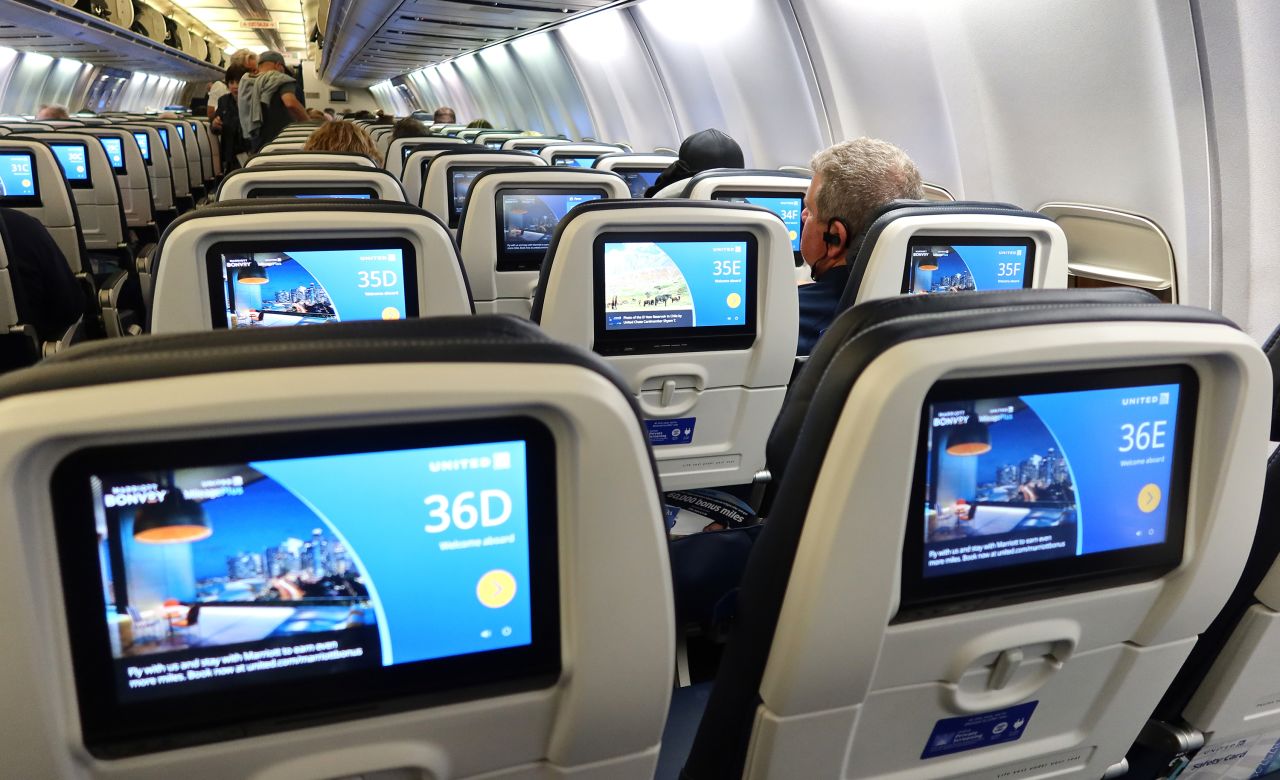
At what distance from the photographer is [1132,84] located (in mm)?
4480

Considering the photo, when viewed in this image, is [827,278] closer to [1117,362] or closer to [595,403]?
[1117,362]

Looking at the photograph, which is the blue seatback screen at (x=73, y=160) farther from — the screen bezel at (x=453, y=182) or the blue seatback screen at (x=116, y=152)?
the screen bezel at (x=453, y=182)

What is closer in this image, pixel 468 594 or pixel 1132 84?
pixel 468 594

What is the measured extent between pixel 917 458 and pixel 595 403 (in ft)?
1.43

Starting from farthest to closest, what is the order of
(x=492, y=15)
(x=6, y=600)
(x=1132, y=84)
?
(x=492, y=15) → (x=1132, y=84) → (x=6, y=600)

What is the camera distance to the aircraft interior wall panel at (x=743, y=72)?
28.6ft

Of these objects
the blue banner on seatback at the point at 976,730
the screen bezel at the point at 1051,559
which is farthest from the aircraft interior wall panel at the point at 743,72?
the blue banner on seatback at the point at 976,730

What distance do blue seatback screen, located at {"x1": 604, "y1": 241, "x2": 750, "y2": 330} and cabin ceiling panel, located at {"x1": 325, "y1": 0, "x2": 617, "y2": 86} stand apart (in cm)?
783

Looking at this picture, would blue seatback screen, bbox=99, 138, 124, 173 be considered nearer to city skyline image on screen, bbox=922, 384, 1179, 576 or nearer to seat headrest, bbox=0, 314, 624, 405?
seat headrest, bbox=0, 314, 624, 405

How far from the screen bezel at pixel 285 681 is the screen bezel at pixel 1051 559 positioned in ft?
1.48

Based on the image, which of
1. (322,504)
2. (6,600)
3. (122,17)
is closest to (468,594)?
(322,504)

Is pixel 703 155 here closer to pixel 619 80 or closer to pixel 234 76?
pixel 234 76

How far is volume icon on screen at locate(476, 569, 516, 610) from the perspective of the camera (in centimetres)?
99

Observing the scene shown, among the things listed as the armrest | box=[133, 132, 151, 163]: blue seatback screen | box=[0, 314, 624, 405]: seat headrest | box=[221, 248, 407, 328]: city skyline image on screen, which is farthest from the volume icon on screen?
box=[133, 132, 151, 163]: blue seatback screen
